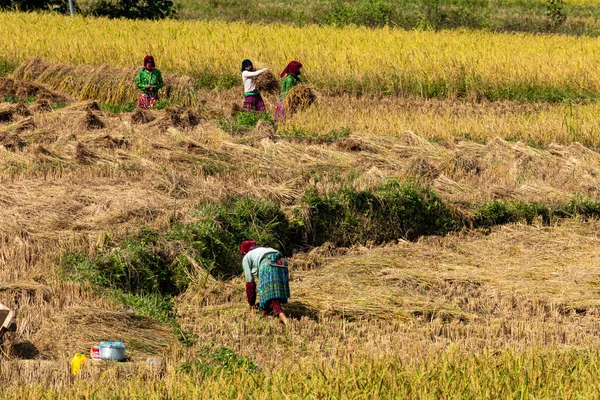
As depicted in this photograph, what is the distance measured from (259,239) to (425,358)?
102 inches

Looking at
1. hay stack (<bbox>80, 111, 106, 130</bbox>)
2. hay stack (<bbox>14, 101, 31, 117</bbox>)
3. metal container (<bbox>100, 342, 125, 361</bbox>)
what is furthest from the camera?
hay stack (<bbox>14, 101, 31, 117</bbox>)

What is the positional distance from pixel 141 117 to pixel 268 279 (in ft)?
19.9

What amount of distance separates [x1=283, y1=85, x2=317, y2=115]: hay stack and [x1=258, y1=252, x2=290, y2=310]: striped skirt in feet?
23.0

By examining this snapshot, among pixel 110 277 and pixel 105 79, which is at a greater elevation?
pixel 105 79

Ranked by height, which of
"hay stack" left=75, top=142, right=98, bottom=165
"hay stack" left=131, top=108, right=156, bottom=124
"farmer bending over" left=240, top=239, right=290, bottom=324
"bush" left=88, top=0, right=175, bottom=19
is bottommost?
"farmer bending over" left=240, top=239, right=290, bottom=324

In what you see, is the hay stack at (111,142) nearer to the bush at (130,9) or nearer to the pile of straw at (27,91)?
the pile of straw at (27,91)

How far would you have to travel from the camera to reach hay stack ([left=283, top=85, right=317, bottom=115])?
46.2ft

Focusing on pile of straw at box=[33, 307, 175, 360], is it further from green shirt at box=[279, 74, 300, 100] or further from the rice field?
green shirt at box=[279, 74, 300, 100]

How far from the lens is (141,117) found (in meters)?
12.6

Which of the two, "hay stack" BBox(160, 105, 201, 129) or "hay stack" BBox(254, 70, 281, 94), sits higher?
"hay stack" BBox(254, 70, 281, 94)

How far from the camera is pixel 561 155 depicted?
1182 cm

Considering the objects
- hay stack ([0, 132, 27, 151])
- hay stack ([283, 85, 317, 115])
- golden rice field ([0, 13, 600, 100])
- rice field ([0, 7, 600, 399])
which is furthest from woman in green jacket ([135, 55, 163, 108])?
golden rice field ([0, 13, 600, 100])

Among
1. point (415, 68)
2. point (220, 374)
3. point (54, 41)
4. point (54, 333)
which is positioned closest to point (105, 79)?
point (54, 41)

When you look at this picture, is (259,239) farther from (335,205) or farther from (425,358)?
(425,358)
